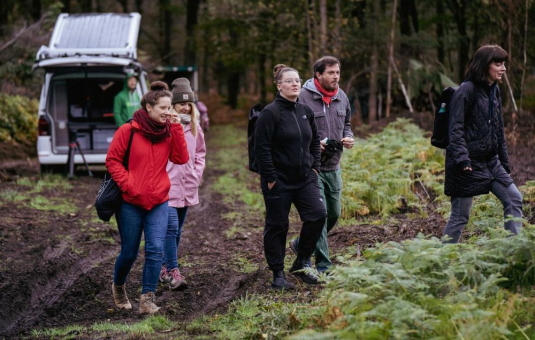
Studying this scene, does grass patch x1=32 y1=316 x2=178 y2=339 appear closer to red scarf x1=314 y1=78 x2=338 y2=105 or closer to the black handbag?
the black handbag

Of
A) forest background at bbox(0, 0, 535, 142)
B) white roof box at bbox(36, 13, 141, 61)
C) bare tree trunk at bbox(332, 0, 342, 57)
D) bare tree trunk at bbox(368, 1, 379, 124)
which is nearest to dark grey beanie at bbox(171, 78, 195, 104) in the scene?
white roof box at bbox(36, 13, 141, 61)

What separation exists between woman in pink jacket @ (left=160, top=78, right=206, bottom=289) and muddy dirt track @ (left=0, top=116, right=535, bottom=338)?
329 millimetres

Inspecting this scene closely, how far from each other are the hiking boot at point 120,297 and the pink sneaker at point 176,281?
2.33ft

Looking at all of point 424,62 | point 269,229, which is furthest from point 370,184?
point 424,62

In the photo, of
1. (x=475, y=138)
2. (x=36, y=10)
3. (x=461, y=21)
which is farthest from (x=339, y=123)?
(x=36, y=10)

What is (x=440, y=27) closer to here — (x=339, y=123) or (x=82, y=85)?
(x=82, y=85)

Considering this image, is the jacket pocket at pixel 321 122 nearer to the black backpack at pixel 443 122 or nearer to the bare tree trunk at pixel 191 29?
the black backpack at pixel 443 122

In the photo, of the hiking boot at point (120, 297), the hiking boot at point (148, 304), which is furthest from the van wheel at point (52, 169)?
the hiking boot at point (148, 304)

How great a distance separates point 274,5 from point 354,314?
2202cm

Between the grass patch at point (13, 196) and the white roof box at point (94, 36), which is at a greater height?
the white roof box at point (94, 36)

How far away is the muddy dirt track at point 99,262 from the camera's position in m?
6.94

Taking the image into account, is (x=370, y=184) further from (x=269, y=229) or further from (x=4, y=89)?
(x=4, y=89)

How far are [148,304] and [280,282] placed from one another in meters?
1.36

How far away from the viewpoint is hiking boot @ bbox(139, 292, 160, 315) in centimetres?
659
